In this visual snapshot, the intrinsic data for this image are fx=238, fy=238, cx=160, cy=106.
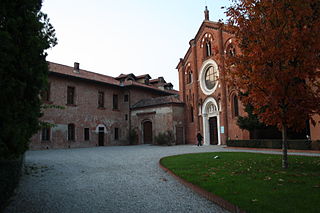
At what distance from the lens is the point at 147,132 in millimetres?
32188

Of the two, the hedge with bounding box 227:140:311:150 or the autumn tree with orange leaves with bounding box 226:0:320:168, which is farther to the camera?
the hedge with bounding box 227:140:311:150

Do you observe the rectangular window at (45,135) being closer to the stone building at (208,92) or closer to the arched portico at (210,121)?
the stone building at (208,92)

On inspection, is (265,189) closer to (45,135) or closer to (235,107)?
(235,107)

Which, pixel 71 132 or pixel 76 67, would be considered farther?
pixel 76 67

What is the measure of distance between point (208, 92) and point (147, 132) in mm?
9989

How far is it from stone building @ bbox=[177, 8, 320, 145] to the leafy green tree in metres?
20.4

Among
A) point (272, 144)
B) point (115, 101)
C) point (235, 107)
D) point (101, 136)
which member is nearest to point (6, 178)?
point (272, 144)

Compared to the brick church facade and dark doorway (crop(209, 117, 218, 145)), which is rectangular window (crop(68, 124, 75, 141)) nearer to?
the brick church facade

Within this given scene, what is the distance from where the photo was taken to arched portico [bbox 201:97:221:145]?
26898mm

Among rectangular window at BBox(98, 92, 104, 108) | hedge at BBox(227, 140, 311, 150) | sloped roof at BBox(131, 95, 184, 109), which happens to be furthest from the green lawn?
rectangular window at BBox(98, 92, 104, 108)

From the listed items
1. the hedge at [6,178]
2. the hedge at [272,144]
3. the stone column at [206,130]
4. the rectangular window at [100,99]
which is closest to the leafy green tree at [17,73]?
the hedge at [6,178]

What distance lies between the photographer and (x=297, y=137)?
67.5ft

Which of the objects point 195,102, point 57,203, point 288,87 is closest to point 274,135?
point 195,102

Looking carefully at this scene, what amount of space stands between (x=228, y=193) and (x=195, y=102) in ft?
80.4
